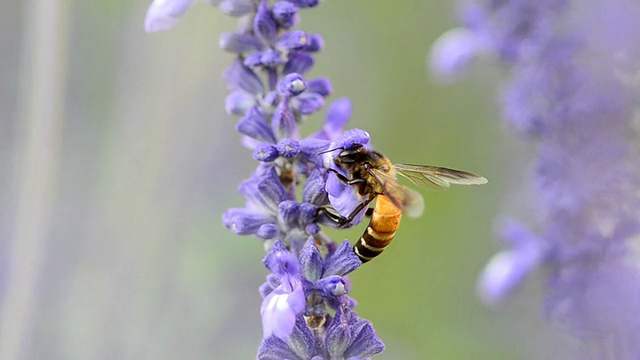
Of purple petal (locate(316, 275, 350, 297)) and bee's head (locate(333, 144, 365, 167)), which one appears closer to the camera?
purple petal (locate(316, 275, 350, 297))

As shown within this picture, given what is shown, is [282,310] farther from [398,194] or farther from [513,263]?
[513,263]

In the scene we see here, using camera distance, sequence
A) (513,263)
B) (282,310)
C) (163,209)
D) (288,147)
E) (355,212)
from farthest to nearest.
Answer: (163,209) < (513,263) < (355,212) < (288,147) < (282,310)

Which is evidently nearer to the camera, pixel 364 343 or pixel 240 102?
pixel 364 343

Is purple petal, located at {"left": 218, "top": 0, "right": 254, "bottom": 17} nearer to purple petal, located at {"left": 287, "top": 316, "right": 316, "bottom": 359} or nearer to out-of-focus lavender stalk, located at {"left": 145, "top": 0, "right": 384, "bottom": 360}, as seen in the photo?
out-of-focus lavender stalk, located at {"left": 145, "top": 0, "right": 384, "bottom": 360}

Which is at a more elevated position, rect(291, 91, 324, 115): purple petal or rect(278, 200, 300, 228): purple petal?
rect(291, 91, 324, 115): purple petal

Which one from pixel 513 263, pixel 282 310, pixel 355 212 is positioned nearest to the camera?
pixel 282 310

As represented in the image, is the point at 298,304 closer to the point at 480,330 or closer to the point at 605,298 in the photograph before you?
the point at 605,298

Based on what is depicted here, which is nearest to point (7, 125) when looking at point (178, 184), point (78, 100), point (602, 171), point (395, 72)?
point (78, 100)

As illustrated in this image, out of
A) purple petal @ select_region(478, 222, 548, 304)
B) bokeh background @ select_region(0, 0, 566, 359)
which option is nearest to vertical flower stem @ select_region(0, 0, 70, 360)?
bokeh background @ select_region(0, 0, 566, 359)

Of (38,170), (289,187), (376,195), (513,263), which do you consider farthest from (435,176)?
(38,170)
